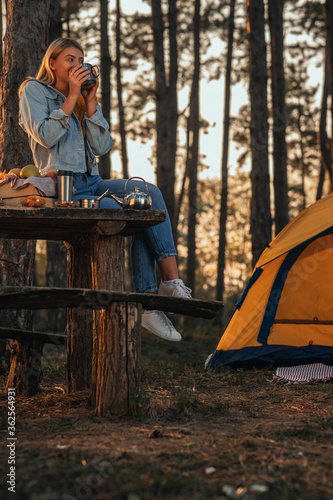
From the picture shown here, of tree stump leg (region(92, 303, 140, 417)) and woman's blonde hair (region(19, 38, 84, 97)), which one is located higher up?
woman's blonde hair (region(19, 38, 84, 97))

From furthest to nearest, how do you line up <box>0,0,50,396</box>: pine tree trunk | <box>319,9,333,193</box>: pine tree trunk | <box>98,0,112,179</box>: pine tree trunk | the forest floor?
<box>319,9,333,193</box>: pine tree trunk, <box>98,0,112,179</box>: pine tree trunk, <box>0,0,50,396</box>: pine tree trunk, the forest floor

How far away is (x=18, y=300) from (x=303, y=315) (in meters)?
4.30

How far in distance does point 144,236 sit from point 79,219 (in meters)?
0.74

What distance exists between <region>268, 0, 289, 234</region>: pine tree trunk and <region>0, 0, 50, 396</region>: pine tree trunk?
23.8ft

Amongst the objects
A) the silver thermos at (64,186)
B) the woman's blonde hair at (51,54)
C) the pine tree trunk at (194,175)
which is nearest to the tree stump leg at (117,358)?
the silver thermos at (64,186)

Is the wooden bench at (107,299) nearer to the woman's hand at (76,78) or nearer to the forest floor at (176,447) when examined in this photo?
the forest floor at (176,447)

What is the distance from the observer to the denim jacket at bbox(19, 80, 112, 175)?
400 cm

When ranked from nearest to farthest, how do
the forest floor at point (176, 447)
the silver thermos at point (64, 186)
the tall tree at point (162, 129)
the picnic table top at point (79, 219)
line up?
the forest floor at point (176, 447) < the picnic table top at point (79, 219) < the silver thermos at point (64, 186) < the tall tree at point (162, 129)

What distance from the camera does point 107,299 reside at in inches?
→ 144

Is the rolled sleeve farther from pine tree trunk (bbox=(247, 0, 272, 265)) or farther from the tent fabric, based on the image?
pine tree trunk (bbox=(247, 0, 272, 265))

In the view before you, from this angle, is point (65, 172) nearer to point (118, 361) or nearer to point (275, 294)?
point (118, 361)

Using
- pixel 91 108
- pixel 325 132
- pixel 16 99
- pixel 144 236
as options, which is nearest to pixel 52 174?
pixel 91 108

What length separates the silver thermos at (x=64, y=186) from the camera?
3811 millimetres

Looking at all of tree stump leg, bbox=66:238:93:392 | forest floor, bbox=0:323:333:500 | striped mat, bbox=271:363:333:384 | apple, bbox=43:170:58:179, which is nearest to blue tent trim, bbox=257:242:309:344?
striped mat, bbox=271:363:333:384
